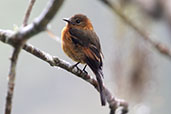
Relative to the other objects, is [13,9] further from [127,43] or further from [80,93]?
[127,43]

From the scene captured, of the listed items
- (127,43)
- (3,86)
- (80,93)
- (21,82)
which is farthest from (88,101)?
(127,43)

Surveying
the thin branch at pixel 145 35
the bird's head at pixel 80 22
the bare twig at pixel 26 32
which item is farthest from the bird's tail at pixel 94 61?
the bare twig at pixel 26 32

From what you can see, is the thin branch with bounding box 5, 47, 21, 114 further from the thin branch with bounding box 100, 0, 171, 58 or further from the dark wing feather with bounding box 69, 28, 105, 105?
the dark wing feather with bounding box 69, 28, 105, 105

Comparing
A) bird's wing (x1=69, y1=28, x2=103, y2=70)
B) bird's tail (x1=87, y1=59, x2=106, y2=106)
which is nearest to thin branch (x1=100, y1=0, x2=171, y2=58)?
bird's tail (x1=87, y1=59, x2=106, y2=106)

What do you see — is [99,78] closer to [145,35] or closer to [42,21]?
[145,35]

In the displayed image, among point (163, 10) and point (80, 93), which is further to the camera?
point (80, 93)

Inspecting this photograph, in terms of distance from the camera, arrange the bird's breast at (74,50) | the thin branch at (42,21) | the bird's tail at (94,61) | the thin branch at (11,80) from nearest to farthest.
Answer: the thin branch at (42,21) → the thin branch at (11,80) → the bird's tail at (94,61) → the bird's breast at (74,50)

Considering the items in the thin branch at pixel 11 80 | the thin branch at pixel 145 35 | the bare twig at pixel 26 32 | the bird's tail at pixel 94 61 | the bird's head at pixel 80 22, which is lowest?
the thin branch at pixel 11 80

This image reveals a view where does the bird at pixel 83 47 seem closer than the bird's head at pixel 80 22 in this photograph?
Yes

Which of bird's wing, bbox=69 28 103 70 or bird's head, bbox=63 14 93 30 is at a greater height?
bird's head, bbox=63 14 93 30

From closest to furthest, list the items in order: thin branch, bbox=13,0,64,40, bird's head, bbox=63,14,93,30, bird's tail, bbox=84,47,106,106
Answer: thin branch, bbox=13,0,64,40
bird's tail, bbox=84,47,106,106
bird's head, bbox=63,14,93,30

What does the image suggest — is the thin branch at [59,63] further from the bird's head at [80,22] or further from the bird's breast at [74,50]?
the bird's head at [80,22]

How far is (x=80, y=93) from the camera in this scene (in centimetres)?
1412

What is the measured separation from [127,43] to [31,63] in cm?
1143
